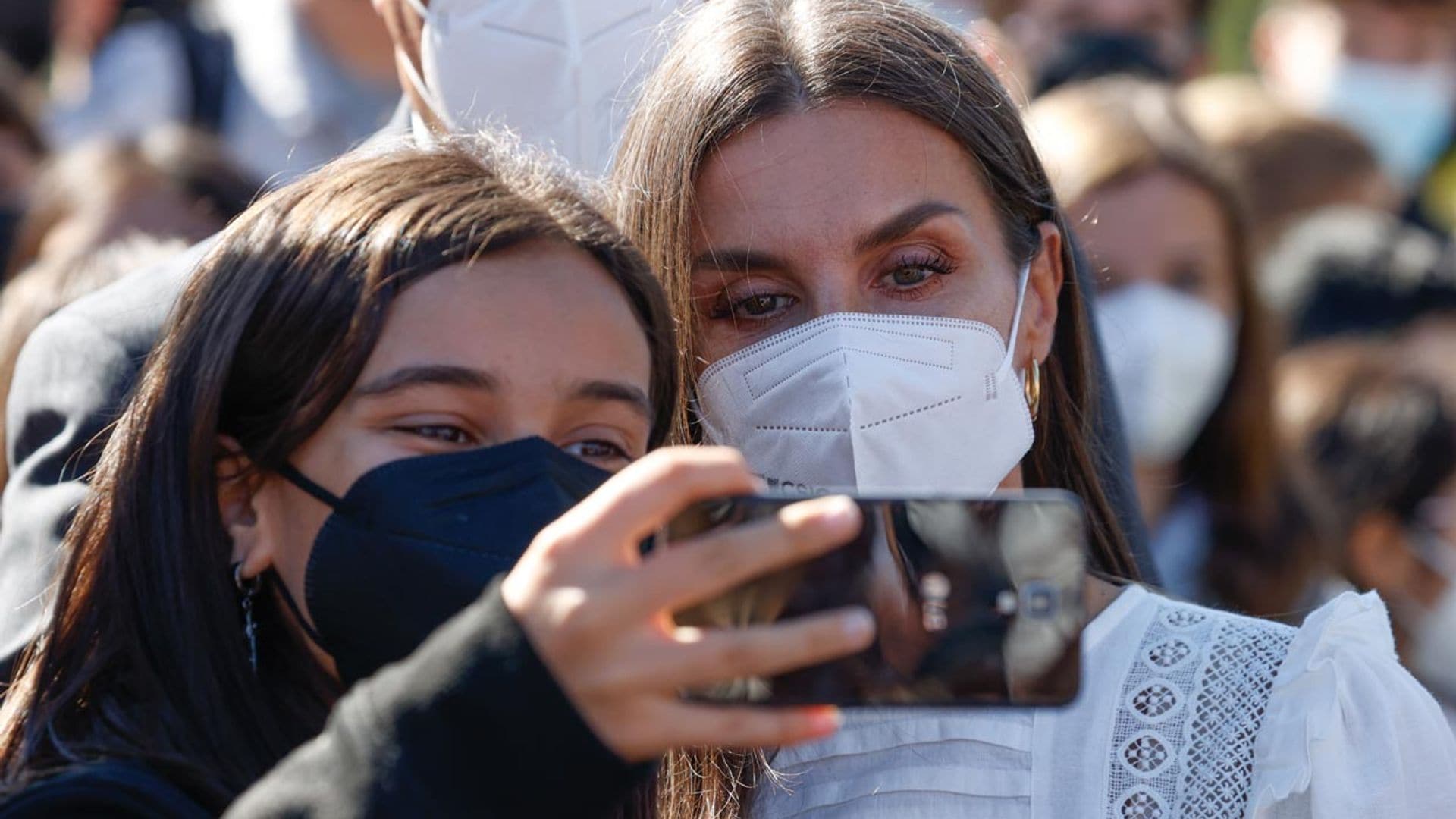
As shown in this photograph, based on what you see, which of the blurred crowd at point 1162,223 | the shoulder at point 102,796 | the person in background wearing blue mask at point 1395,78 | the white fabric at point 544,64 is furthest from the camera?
the person in background wearing blue mask at point 1395,78

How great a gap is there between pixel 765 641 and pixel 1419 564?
12.5 feet

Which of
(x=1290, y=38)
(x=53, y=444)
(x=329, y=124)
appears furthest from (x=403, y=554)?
(x=1290, y=38)

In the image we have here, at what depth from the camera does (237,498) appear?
230 centimetres

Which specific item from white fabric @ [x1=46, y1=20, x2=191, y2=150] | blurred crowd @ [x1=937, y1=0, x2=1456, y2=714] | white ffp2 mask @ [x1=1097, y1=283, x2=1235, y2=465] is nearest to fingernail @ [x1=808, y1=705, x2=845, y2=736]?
blurred crowd @ [x1=937, y1=0, x2=1456, y2=714]

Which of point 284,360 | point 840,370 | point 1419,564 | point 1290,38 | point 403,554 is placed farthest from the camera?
point 1290,38

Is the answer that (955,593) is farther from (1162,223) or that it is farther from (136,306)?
(1162,223)

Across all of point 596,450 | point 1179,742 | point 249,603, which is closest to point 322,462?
point 249,603

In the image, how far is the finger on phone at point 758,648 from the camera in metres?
1.44

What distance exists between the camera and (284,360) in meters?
2.27

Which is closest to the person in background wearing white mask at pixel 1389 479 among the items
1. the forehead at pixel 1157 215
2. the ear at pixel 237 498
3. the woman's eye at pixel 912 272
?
the forehead at pixel 1157 215

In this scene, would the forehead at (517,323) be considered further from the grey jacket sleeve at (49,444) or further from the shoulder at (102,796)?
the grey jacket sleeve at (49,444)

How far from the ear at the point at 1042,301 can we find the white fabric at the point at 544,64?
0.77 m

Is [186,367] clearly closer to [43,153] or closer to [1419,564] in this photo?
[1419,564]

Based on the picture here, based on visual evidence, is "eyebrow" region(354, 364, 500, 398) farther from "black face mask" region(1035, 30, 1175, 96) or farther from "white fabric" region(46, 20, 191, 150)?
"black face mask" region(1035, 30, 1175, 96)
